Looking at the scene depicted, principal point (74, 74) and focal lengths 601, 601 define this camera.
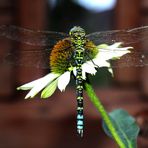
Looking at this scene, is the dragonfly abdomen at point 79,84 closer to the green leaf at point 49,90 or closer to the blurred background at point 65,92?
the green leaf at point 49,90

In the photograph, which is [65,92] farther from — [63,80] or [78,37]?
[63,80]

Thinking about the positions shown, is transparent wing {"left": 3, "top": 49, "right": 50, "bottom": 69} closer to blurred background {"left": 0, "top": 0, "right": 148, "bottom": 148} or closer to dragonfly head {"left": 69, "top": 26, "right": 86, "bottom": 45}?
dragonfly head {"left": 69, "top": 26, "right": 86, "bottom": 45}

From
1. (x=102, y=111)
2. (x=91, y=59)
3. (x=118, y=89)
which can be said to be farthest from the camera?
(x=118, y=89)

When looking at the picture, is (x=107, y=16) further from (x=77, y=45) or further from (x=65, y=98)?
(x=77, y=45)

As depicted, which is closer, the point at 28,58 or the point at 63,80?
the point at 63,80

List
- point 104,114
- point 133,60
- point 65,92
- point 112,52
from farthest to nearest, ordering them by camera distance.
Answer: point 65,92
point 133,60
point 112,52
point 104,114

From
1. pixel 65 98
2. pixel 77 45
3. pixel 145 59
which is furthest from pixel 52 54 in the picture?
pixel 65 98

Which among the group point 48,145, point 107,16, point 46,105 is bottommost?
point 48,145

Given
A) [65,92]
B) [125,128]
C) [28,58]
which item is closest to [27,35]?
[28,58]
